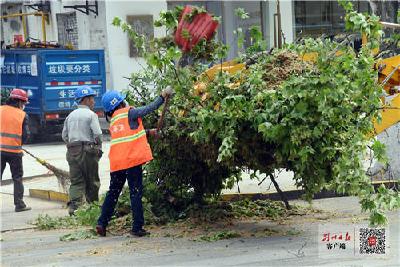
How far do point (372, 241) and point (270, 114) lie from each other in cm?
150

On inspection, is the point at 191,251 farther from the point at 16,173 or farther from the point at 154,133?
the point at 16,173

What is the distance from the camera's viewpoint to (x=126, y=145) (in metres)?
8.74

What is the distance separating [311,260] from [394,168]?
4592 mm

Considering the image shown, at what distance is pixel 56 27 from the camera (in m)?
26.3

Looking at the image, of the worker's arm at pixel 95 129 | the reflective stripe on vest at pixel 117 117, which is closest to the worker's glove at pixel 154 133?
the reflective stripe on vest at pixel 117 117

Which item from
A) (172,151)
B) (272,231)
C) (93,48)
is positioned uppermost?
(93,48)

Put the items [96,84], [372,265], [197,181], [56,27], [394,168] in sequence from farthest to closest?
[56,27] < [96,84] < [394,168] < [197,181] < [372,265]

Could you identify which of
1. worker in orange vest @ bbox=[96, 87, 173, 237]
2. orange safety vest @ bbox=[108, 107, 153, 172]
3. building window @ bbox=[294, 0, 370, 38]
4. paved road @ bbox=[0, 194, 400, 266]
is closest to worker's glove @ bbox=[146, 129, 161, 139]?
worker in orange vest @ bbox=[96, 87, 173, 237]

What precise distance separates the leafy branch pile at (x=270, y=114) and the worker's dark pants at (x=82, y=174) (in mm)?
1746

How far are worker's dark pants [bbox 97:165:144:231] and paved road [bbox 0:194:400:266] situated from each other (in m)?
0.22

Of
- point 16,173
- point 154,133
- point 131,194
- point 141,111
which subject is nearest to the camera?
point 141,111

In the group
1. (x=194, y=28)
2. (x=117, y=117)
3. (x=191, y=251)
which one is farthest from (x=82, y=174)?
(x=191, y=251)

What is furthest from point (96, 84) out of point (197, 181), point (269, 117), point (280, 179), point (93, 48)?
point (269, 117)

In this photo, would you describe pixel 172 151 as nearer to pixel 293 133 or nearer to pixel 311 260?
pixel 293 133
